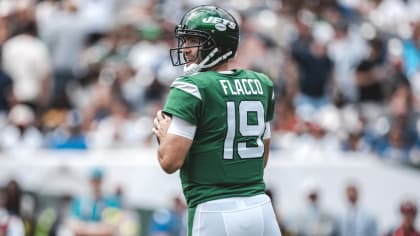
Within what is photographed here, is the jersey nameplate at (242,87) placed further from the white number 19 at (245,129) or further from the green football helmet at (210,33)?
the green football helmet at (210,33)

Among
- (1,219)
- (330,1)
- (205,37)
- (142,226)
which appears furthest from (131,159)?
(205,37)

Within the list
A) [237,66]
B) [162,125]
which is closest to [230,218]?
[162,125]

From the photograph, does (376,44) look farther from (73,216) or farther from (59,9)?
(73,216)

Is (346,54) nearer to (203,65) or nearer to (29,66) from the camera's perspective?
(29,66)

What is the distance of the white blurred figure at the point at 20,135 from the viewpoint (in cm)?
1347

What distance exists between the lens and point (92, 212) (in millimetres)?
11086

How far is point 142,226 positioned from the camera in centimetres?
1234

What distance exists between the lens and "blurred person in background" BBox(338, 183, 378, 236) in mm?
11414

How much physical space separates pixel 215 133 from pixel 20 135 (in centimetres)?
825

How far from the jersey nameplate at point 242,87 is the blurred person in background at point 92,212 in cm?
550

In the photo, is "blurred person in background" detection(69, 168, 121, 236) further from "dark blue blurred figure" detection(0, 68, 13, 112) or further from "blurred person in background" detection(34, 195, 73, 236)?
"dark blue blurred figure" detection(0, 68, 13, 112)

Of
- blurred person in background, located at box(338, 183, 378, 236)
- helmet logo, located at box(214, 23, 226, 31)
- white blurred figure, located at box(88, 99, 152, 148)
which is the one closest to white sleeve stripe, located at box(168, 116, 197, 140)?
helmet logo, located at box(214, 23, 226, 31)

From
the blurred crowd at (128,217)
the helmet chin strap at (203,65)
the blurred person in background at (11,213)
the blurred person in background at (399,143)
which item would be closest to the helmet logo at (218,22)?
the helmet chin strap at (203,65)

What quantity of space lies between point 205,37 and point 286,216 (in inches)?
255
